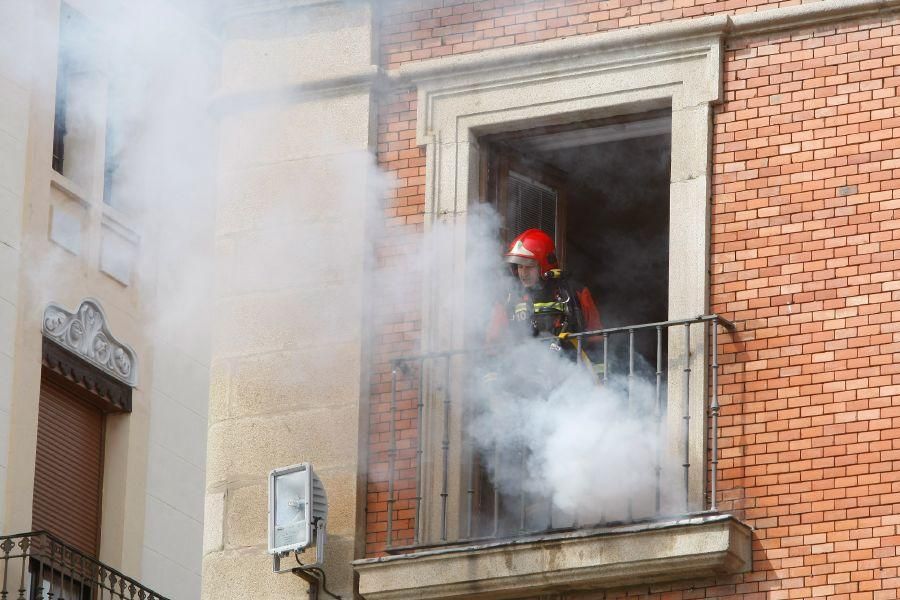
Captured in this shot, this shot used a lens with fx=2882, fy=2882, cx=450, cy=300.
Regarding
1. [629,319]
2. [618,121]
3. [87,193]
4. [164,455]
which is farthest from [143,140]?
[618,121]

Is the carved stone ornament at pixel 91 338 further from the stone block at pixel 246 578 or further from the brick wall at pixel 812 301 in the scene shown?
the brick wall at pixel 812 301

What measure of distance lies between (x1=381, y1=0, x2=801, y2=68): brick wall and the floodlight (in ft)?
8.66

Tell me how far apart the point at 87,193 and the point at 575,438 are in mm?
13776

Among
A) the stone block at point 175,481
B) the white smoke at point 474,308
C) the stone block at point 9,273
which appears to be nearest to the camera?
the white smoke at point 474,308

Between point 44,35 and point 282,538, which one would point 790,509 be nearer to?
point 282,538

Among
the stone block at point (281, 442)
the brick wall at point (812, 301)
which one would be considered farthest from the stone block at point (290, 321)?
the brick wall at point (812, 301)

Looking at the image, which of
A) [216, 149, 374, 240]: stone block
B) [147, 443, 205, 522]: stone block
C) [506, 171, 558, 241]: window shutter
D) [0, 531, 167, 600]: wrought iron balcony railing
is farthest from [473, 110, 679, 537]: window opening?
[147, 443, 205, 522]: stone block

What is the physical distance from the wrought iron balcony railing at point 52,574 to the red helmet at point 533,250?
981 centimetres

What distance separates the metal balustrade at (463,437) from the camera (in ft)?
50.2

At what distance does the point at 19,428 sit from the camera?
2711 cm

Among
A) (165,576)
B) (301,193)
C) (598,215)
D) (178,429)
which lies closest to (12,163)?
(178,429)

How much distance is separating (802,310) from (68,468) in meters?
14.0

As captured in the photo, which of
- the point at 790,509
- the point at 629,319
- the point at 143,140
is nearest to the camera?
the point at 790,509

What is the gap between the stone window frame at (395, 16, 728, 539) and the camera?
15.6 meters
